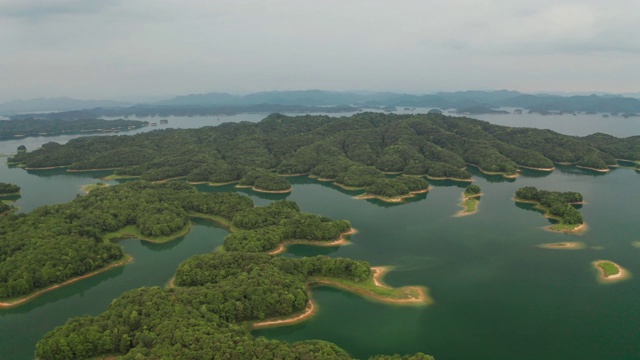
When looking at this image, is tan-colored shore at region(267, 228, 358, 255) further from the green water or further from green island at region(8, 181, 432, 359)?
the green water

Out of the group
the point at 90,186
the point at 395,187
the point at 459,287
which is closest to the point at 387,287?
the point at 459,287

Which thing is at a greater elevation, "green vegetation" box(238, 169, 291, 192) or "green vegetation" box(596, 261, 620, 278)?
"green vegetation" box(238, 169, 291, 192)

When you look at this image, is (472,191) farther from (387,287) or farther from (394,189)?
(387,287)

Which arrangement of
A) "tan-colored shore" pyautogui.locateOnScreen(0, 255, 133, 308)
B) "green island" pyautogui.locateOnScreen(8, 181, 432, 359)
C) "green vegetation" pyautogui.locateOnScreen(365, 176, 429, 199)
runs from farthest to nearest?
"green vegetation" pyautogui.locateOnScreen(365, 176, 429, 199), "tan-colored shore" pyautogui.locateOnScreen(0, 255, 133, 308), "green island" pyautogui.locateOnScreen(8, 181, 432, 359)

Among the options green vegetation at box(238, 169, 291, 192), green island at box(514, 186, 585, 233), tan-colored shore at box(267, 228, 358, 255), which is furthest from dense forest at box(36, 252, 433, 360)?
green vegetation at box(238, 169, 291, 192)

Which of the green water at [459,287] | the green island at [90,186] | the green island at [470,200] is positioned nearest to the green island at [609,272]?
the green water at [459,287]

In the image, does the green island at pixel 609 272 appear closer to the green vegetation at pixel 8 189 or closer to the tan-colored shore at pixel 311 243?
the tan-colored shore at pixel 311 243

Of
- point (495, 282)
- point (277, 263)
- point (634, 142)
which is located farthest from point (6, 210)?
point (634, 142)
